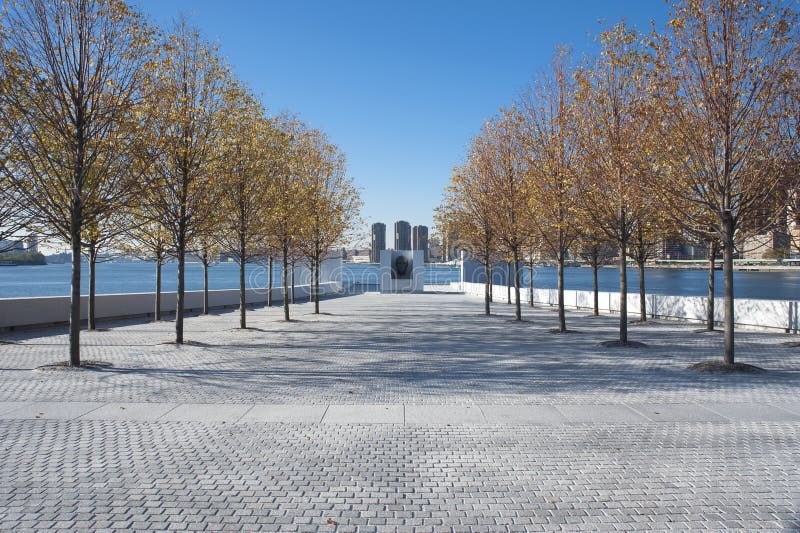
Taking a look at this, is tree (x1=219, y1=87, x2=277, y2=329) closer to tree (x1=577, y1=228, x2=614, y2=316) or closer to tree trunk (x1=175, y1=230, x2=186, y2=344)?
tree trunk (x1=175, y1=230, x2=186, y2=344)

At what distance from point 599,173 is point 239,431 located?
11.3 meters

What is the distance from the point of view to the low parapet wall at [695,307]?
17.7 m

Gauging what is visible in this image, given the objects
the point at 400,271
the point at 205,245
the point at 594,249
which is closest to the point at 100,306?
the point at 205,245

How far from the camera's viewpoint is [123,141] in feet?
37.9

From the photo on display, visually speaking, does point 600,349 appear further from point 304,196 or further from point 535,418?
point 304,196

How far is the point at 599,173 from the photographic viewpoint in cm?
1412

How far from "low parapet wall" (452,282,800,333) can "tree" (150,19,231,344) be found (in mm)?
17894

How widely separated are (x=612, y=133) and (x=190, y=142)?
11.1m

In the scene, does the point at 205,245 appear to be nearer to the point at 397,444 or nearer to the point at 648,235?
the point at 397,444

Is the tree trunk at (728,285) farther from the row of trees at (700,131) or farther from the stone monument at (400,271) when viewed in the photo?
the stone monument at (400,271)

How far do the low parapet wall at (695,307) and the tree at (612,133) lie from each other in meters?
6.33

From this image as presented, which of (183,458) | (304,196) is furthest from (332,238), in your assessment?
(183,458)

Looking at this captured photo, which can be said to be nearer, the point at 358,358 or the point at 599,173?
the point at 358,358

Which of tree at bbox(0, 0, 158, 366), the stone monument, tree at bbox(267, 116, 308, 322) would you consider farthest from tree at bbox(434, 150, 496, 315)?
the stone monument
